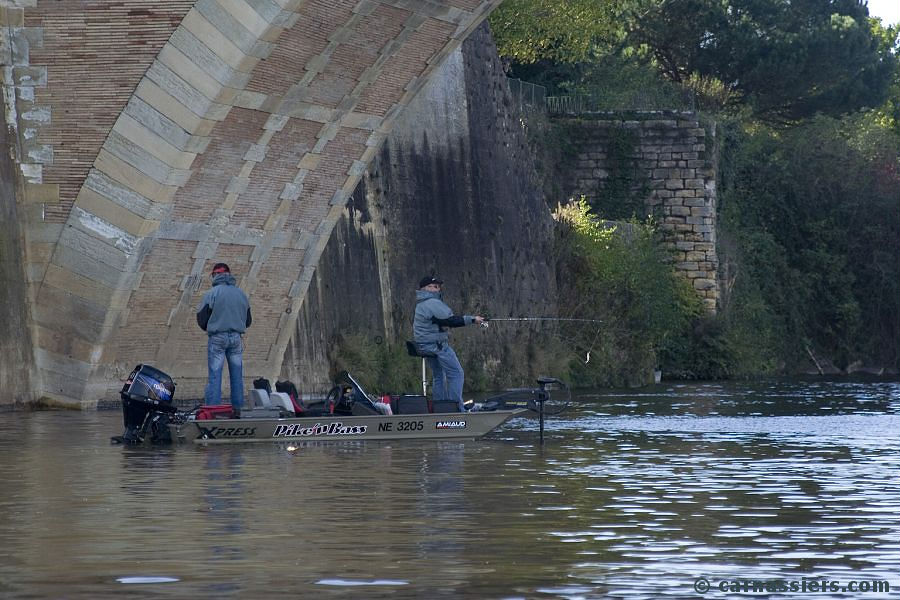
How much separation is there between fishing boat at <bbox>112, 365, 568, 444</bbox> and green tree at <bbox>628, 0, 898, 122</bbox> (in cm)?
4355

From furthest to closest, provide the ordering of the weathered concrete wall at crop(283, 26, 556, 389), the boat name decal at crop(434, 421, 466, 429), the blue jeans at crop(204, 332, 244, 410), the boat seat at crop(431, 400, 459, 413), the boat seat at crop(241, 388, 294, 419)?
1. the weathered concrete wall at crop(283, 26, 556, 389)
2. the blue jeans at crop(204, 332, 244, 410)
3. the boat seat at crop(431, 400, 459, 413)
4. the boat name decal at crop(434, 421, 466, 429)
5. the boat seat at crop(241, 388, 294, 419)

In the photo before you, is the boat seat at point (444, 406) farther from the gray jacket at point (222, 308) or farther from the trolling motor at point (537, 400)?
the gray jacket at point (222, 308)

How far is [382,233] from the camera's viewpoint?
106 feet

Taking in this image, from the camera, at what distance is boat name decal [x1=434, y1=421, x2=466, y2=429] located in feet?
60.5

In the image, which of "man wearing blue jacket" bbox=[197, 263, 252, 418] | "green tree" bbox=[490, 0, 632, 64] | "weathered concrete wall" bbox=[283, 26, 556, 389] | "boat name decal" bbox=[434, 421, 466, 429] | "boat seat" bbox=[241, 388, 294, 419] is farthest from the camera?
"green tree" bbox=[490, 0, 632, 64]

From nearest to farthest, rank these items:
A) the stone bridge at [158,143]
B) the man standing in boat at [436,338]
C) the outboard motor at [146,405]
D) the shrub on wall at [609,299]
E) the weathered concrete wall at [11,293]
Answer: the outboard motor at [146,405]
the man standing in boat at [436,338]
the stone bridge at [158,143]
the weathered concrete wall at [11,293]
the shrub on wall at [609,299]

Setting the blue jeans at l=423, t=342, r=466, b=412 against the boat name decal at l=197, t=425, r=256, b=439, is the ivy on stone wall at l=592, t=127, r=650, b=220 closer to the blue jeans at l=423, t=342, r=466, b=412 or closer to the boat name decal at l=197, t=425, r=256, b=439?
the blue jeans at l=423, t=342, r=466, b=412

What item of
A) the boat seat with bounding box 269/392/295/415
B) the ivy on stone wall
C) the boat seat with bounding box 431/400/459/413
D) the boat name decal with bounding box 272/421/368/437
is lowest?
the boat name decal with bounding box 272/421/368/437

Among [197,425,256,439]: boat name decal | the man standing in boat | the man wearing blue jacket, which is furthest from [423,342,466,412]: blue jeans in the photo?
[197,425,256,439]: boat name decal

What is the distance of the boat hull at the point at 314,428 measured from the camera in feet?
59.0

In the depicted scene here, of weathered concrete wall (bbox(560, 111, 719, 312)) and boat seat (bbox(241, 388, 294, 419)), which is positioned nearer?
boat seat (bbox(241, 388, 294, 419))

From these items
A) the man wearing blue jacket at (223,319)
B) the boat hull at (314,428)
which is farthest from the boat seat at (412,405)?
the man wearing blue jacket at (223,319)

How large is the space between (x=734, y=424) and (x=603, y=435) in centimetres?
302

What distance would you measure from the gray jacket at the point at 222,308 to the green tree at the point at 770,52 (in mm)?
41459
